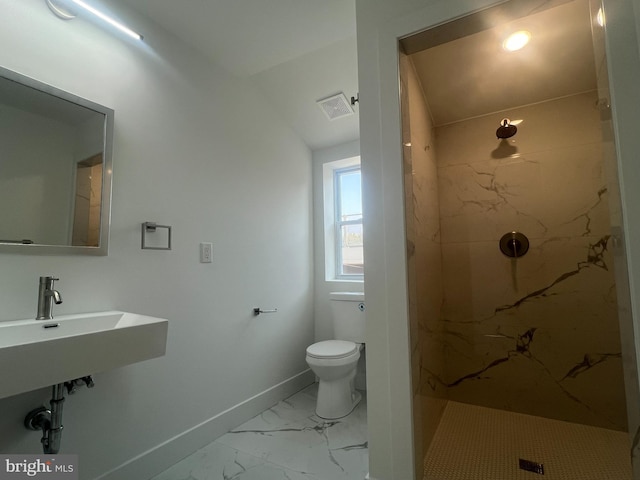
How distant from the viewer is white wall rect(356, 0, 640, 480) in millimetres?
1241

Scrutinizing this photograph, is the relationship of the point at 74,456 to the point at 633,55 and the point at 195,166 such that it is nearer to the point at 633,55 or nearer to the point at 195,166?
the point at 195,166

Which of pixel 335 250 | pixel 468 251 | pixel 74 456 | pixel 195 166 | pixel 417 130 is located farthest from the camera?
pixel 335 250

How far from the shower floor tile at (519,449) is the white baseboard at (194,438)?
1.13 m

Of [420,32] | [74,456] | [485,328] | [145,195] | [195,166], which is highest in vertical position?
[420,32]

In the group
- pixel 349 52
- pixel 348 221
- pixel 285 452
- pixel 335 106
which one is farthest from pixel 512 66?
pixel 285 452

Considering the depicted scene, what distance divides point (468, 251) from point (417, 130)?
96 cm

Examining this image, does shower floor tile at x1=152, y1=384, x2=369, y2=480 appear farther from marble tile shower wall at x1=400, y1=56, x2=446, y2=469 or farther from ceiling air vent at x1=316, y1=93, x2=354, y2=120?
ceiling air vent at x1=316, y1=93, x2=354, y2=120

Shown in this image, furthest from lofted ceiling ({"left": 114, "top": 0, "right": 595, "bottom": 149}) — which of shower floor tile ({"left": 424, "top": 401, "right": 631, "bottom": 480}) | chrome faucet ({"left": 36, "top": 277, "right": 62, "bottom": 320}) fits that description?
shower floor tile ({"left": 424, "top": 401, "right": 631, "bottom": 480})

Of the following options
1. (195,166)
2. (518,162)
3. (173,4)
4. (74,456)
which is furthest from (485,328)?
(173,4)

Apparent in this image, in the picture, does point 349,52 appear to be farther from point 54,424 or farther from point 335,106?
point 54,424

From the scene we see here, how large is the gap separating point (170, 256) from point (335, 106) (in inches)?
63.5

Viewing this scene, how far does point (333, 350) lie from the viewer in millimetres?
2080

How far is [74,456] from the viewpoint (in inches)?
48.6

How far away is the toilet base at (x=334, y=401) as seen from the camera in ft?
6.63
